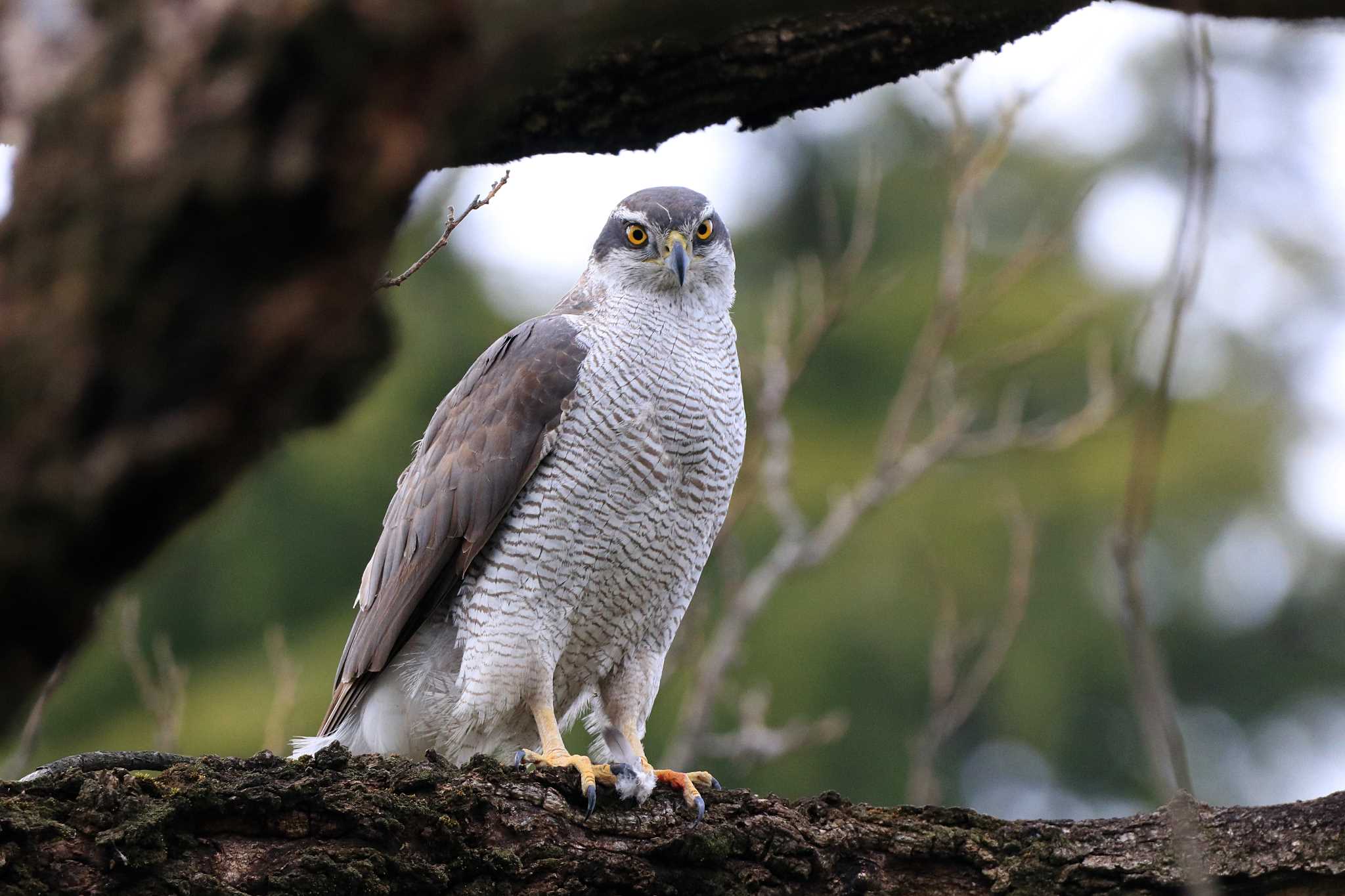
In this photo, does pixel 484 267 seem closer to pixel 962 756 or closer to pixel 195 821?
pixel 962 756

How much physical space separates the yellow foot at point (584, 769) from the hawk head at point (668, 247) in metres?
→ 1.85

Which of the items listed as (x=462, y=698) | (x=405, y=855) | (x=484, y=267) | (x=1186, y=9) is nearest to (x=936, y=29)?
(x=1186, y=9)

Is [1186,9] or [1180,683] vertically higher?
[1180,683]

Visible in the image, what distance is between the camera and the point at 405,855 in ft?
10.6

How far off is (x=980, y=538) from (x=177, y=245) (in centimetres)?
1409

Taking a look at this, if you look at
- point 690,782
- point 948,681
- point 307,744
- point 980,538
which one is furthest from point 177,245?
point 980,538

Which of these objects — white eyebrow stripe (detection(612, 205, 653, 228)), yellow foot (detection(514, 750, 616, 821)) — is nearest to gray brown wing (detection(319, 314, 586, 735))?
white eyebrow stripe (detection(612, 205, 653, 228))

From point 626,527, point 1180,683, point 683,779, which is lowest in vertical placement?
point 683,779

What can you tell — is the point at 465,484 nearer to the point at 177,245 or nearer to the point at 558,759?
the point at 558,759

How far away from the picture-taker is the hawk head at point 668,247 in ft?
16.7

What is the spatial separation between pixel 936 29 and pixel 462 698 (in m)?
2.82

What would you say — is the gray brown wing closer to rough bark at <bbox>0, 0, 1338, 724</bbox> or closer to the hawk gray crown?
the hawk gray crown

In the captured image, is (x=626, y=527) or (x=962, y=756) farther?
(x=962, y=756)

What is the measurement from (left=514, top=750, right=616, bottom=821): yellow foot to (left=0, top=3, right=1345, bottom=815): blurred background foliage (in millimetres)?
6555
